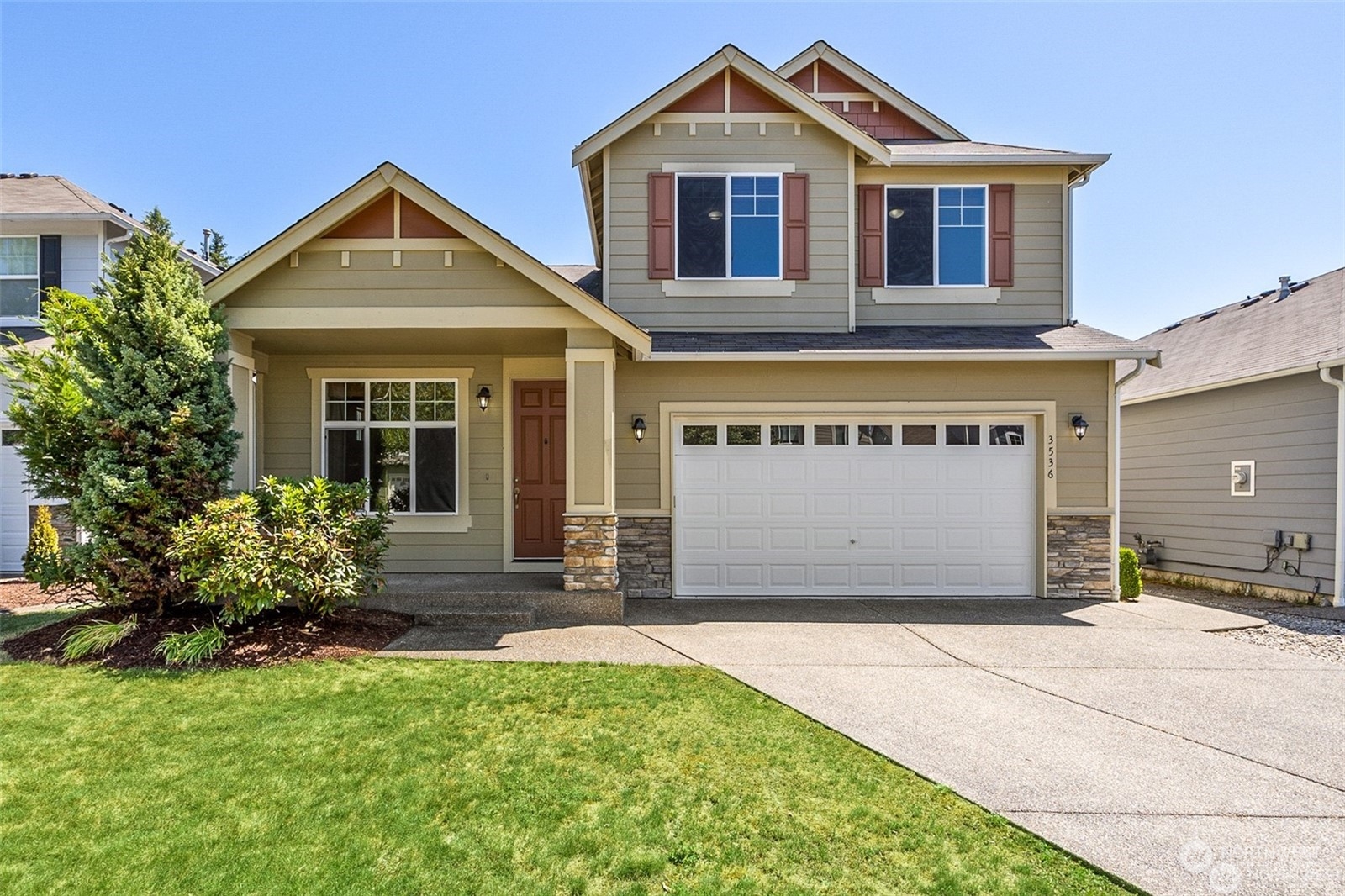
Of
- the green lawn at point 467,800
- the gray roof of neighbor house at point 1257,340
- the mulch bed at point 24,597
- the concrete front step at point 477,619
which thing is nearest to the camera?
the green lawn at point 467,800

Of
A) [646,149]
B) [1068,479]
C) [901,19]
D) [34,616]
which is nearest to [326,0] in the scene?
[646,149]

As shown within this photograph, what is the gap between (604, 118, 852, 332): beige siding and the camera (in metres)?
8.53

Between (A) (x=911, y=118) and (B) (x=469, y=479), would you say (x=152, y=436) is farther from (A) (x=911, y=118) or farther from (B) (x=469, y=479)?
(A) (x=911, y=118)

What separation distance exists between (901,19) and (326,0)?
7237mm

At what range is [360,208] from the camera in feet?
21.4

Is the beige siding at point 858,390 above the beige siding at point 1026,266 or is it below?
below

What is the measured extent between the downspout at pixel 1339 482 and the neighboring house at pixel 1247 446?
2 centimetres

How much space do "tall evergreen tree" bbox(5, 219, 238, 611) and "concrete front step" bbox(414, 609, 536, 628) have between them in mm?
2178

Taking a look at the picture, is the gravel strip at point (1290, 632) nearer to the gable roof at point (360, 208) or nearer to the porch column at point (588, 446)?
the porch column at point (588, 446)

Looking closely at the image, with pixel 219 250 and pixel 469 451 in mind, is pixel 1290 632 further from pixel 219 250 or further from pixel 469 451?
pixel 219 250

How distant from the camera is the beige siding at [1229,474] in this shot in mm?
8531

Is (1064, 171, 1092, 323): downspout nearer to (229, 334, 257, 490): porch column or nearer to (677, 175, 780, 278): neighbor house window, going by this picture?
(677, 175, 780, 278): neighbor house window

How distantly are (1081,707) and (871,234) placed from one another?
632 centimetres

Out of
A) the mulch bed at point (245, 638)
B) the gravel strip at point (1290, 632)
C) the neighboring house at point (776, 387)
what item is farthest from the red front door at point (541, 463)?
the gravel strip at point (1290, 632)
